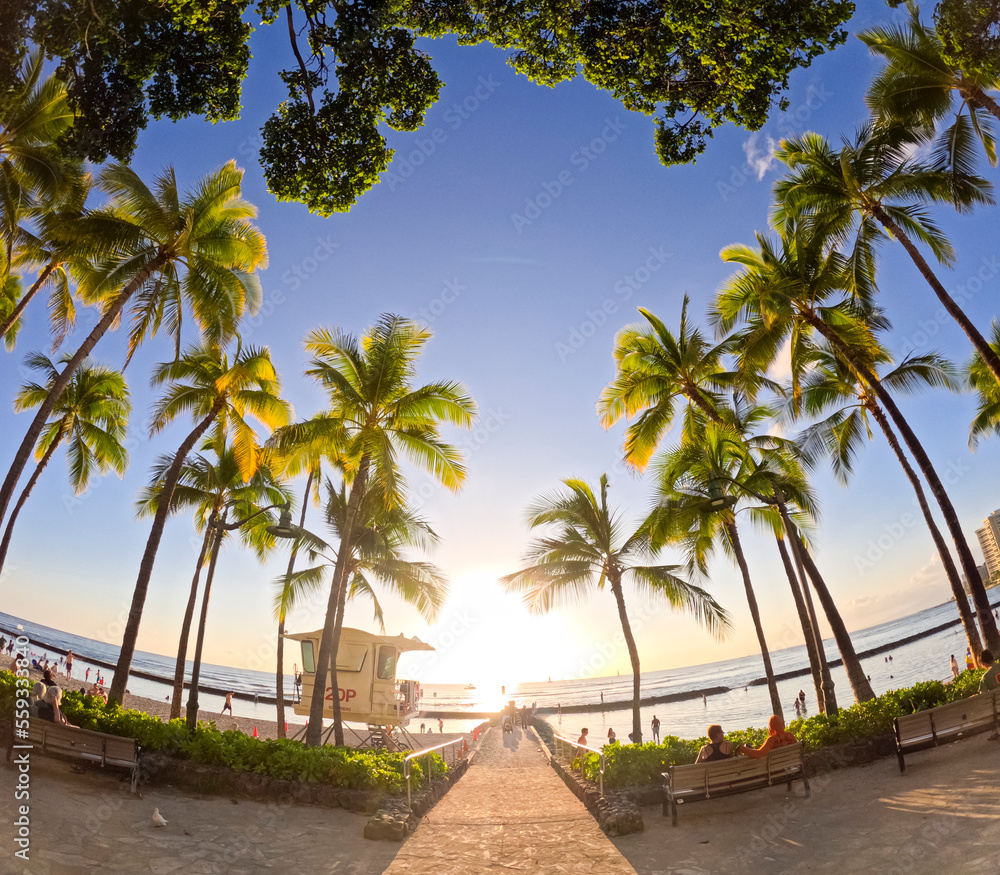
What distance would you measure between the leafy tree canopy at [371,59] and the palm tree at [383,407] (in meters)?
7.20

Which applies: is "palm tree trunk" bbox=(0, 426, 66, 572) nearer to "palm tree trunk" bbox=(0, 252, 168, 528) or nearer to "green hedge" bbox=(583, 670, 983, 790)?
"palm tree trunk" bbox=(0, 252, 168, 528)

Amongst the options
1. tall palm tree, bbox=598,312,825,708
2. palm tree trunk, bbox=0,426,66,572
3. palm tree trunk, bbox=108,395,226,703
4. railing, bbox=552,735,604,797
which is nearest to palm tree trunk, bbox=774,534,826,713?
tall palm tree, bbox=598,312,825,708

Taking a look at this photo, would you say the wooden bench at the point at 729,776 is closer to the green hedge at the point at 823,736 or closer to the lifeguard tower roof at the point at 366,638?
the green hedge at the point at 823,736

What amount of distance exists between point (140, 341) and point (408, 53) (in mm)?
9066

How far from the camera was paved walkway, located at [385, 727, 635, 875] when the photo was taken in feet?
21.0

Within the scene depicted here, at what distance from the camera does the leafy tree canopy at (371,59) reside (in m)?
6.25

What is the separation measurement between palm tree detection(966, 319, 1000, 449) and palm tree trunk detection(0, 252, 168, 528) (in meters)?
25.9

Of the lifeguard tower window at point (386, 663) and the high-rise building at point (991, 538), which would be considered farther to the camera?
the high-rise building at point (991, 538)

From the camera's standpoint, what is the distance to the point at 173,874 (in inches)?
223

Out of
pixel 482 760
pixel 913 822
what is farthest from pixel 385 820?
pixel 482 760


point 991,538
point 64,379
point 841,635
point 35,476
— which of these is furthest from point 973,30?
point 991,538

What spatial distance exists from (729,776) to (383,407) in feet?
35.1

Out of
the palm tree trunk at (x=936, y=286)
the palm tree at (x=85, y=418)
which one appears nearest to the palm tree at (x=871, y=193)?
the palm tree trunk at (x=936, y=286)

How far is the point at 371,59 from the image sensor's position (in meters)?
7.38
